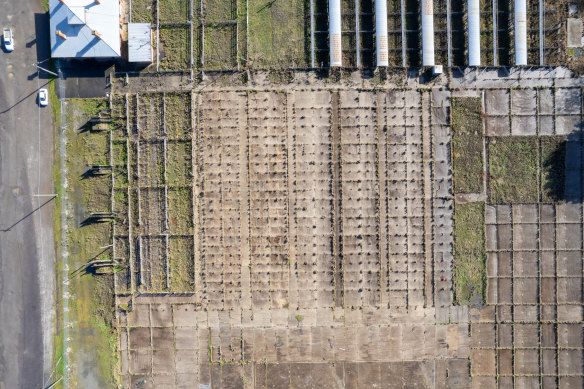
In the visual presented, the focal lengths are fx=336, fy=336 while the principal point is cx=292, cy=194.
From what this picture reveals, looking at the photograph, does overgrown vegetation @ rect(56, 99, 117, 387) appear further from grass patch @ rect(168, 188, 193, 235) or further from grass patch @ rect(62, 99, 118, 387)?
grass patch @ rect(168, 188, 193, 235)

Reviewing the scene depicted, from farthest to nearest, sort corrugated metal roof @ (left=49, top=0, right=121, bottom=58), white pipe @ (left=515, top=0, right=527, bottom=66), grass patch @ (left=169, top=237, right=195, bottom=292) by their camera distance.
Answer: grass patch @ (left=169, top=237, right=195, bottom=292) < white pipe @ (left=515, top=0, right=527, bottom=66) < corrugated metal roof @ (left=49, top=0, right=121, bottom=58)

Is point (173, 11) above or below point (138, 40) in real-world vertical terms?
above

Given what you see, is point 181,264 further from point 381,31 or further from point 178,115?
point 381,31

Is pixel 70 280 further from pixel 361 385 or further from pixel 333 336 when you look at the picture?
pixel 361 385

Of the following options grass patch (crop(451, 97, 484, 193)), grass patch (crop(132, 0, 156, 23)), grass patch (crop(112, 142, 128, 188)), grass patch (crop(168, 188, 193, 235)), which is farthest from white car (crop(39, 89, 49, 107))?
grass patch (crop(451, 97, 484, 193))

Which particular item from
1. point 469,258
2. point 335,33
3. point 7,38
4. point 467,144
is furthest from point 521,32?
point 7,38

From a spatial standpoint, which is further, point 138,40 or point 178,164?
point 178,164
